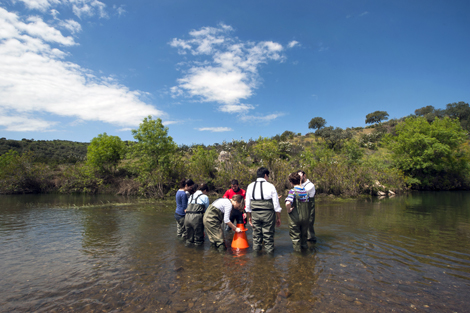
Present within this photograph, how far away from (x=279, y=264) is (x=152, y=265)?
10.2ft

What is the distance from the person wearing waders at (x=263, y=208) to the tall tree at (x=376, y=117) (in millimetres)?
86009

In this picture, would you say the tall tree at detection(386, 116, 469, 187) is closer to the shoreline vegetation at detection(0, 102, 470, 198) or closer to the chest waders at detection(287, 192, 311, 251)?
the shoreline vegetation at detection(0, 102, 470, 198)

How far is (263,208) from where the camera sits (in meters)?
5.99

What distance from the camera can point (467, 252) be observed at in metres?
6.48

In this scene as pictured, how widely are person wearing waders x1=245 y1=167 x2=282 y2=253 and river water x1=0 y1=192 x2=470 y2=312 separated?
0.59 metres

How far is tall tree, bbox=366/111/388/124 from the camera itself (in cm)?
7723

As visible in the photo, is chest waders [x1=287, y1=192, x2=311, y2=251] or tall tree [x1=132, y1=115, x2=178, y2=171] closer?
chest waders [x1=287, y1=192, x2=311, y2=251]

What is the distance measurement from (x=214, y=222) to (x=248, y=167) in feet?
63.9

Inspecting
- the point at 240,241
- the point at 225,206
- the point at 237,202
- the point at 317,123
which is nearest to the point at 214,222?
the point at 225,206

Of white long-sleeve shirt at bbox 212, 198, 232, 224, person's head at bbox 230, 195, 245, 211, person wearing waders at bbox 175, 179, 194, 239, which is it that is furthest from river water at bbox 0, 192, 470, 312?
person's head at bbox 230, 195, 245, 211

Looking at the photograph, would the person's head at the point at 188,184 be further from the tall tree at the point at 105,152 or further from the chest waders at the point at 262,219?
the tall tree at the point at 105,152

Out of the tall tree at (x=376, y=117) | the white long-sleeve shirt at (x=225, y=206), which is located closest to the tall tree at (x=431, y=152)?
the white long-sleeve shirt at (x=225, y=206)

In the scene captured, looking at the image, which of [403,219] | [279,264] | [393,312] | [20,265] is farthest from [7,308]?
[403,219]

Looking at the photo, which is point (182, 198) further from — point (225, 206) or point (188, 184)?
point (225, 206)
